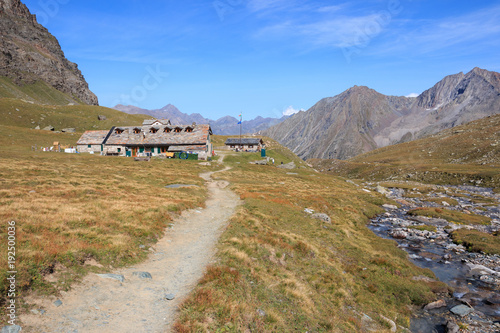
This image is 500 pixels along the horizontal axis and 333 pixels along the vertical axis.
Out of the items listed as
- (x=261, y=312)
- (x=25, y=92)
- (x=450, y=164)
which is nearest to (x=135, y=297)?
(x=261, y=312)

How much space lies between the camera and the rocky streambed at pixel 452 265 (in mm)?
16219

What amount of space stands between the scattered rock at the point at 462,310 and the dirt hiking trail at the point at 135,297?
54.6ft

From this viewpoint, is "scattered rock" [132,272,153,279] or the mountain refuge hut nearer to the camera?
"scattered rock" [132,272,153,279]

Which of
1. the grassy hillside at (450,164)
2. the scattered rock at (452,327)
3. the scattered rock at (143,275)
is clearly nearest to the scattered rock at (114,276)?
the scattered rock at (143,275)

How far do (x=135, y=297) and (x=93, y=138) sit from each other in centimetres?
9350

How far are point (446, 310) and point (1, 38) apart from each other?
29438 centimetres

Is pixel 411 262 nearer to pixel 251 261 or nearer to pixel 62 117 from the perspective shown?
pixel 251 261

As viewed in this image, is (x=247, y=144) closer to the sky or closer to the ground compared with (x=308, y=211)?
closer to the sky

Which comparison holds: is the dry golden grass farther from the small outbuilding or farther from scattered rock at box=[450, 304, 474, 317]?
the small outbuilding

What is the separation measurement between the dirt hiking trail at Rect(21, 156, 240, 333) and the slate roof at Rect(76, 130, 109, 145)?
275ft

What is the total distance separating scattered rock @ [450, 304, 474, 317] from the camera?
16.6 m

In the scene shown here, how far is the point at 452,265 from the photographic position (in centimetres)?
2438

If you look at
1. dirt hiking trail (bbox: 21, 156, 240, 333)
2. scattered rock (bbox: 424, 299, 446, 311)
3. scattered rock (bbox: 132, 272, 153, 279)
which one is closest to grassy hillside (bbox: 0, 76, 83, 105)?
dirt hiking trail (bbox: 21, 156, 240, 333)

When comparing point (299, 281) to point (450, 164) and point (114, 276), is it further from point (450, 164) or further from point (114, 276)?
point (450, 164)
